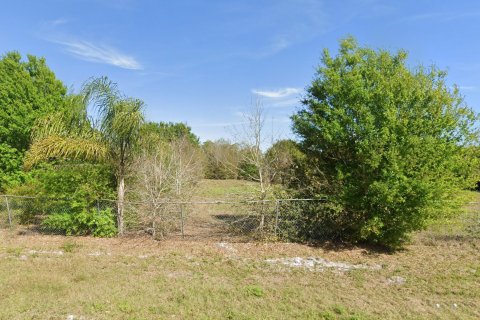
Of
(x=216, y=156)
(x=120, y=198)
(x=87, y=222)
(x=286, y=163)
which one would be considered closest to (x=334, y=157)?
(x=286, y=163)

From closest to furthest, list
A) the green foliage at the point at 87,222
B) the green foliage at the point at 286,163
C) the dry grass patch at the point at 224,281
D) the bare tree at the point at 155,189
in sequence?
the dry grass patch at the point at 224,281 → the green foliage at the point at 87,222 → the bare tree at the point at 155,189 → the green foliage at the point at 286,163

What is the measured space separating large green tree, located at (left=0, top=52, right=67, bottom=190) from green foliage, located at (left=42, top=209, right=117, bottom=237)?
7.24m

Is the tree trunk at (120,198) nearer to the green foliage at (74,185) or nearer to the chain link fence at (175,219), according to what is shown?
the chain link fence at (175,219)

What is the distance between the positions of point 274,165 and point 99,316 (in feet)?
21.0

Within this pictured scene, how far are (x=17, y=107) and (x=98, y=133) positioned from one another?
8.61 metres

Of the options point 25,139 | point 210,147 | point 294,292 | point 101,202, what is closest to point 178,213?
point 101,202

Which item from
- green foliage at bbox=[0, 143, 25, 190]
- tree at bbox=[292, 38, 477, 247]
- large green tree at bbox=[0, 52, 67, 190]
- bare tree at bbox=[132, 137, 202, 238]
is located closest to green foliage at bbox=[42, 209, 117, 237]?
bare tree at bbox=[132, 137, 202, 238]

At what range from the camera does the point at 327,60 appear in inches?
348

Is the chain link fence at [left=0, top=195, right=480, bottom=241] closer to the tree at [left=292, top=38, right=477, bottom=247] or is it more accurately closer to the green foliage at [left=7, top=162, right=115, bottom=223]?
the green foliage at [left=7, top=162, right=115, bottom=223]

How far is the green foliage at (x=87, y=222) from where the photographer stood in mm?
8734

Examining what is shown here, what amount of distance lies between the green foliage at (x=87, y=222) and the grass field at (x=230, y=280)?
0.32 m

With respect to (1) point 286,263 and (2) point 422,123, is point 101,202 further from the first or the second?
(2) point 422,123

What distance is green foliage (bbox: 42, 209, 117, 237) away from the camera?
8734 millimetres

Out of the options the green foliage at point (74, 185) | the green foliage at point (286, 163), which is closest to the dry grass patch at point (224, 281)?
the green foliage at point (74, 185)
